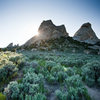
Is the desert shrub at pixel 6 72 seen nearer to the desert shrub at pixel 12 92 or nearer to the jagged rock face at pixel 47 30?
the desert shrub at pixel 12 92

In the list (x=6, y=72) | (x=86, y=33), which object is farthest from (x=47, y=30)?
(x=6, y=72)

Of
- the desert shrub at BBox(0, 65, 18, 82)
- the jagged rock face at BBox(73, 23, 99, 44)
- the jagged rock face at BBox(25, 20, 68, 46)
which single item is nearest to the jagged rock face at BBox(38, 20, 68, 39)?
the jagged rock face at BBox(25, 20, 68, 46)

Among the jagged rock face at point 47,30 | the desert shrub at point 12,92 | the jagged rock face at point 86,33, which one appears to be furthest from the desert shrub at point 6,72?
the jagged rock face at point 47,30

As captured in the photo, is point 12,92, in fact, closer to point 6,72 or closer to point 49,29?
point 6,72

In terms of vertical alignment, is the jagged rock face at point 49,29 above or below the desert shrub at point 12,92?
above

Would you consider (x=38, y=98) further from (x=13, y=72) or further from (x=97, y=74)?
(x=97, y=74)

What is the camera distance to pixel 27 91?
256 centimetres

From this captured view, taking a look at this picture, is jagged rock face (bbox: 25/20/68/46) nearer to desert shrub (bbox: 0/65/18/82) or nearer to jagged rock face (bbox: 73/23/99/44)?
jagged rock face (bbox: 73/23/99/44)

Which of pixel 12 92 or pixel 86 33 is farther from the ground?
pixel 86 33

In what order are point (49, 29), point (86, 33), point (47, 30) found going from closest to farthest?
point (86, 33) → point (47, 30) → point (49, 29)

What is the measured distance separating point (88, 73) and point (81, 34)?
73.0 meters

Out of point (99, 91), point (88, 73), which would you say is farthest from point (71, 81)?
point (88, 73)

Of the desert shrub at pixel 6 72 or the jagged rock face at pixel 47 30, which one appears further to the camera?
the jagged rock face at pixel 47 30

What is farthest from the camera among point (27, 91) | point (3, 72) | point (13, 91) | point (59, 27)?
point (59, 27)
